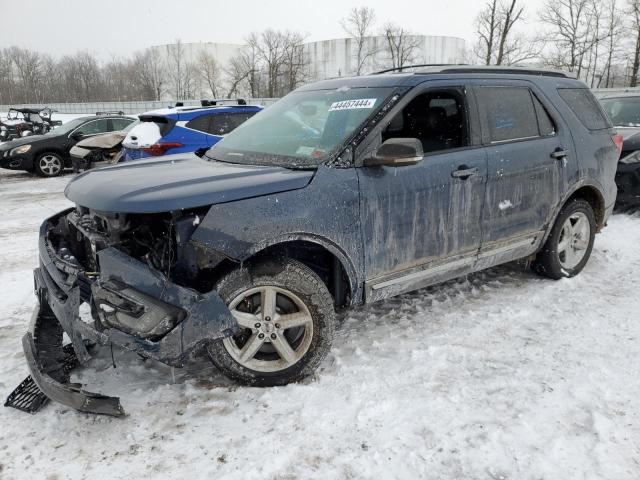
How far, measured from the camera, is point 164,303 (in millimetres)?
2506

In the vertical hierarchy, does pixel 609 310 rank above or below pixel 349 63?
below

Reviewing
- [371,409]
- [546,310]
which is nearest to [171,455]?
[371,409]

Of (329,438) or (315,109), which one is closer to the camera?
(329,438)

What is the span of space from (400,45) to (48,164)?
167 feet

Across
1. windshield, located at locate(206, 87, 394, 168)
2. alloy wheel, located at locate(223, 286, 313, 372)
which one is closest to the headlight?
windshield, located at locate(206, 87, 394, 168)

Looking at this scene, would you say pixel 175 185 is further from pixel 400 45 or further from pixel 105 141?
pixel 400 45

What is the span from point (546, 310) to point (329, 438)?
2.39 meters

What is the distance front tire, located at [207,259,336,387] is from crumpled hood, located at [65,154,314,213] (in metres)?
0.45

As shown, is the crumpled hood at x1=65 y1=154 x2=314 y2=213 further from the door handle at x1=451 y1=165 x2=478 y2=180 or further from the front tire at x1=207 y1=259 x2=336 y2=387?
the door handle at x1=451 y1=165 x2=478 y2=180

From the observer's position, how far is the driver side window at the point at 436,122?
352cm

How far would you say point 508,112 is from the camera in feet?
13.0

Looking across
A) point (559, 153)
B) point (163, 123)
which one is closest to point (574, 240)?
point (559, 153)

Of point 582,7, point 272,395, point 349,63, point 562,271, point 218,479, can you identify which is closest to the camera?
point 218,479

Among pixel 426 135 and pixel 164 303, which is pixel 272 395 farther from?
pixel 426 135
